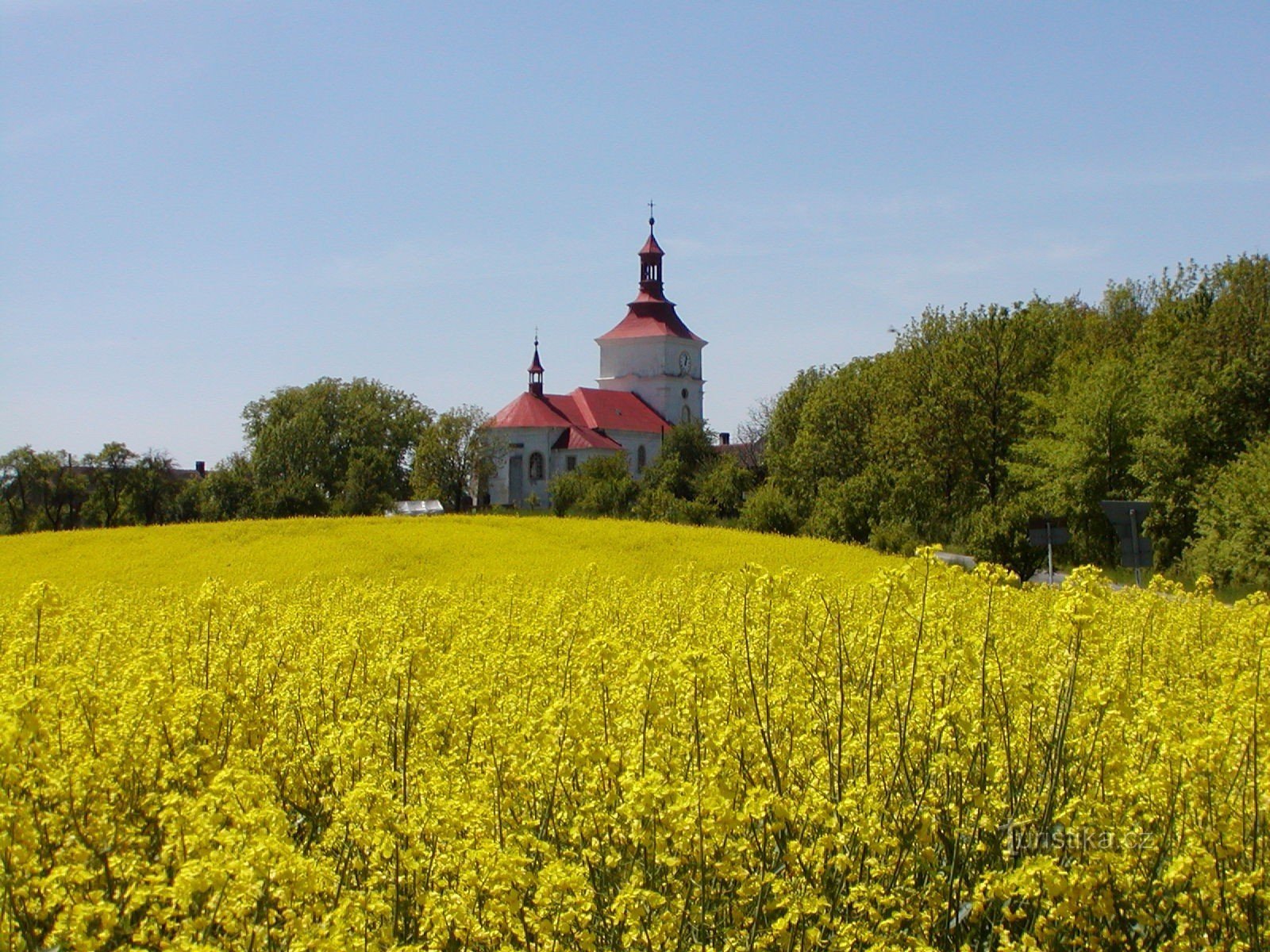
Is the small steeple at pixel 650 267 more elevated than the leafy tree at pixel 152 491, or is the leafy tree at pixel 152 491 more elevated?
the small steeple at pixel 650 267

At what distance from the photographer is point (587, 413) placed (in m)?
86.5

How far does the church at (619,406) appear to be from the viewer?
83688 millimetres

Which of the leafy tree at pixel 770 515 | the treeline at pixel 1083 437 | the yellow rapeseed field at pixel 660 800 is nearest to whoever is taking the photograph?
the yellow rapeseed field at pixel 660 800

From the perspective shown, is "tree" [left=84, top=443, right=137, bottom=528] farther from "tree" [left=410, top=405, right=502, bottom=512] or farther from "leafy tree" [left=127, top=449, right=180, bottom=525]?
"tree" [left=410, top=405, right=502, bottom=512]

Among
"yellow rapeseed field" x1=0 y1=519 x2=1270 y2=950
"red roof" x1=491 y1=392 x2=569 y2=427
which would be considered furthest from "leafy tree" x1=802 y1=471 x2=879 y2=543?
"red roof" x1=491 y1=392 x2=569 y2=427

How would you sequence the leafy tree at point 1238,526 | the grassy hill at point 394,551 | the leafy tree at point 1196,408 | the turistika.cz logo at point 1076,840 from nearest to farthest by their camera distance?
the turistika.cz logo at point 1076,840, the grassy hill at point 394,551, the leafy tree at point 1238,526, the leafy tree at point 1196,408

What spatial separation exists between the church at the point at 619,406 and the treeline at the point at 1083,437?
38177 millimetres

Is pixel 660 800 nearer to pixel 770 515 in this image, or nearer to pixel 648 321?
pixel 770 515

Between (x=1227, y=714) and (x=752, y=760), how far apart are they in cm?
178

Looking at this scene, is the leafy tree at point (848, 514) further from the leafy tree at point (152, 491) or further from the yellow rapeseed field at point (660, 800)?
the leafy tree at point (152, 491)

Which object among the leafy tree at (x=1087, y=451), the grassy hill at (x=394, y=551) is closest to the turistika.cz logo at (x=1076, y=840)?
the grassy hill at (x=394, y=551)

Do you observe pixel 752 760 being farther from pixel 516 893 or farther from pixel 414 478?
pixel 414 478

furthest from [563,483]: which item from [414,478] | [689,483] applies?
[414,478]

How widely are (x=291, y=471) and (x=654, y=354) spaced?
29597mm
